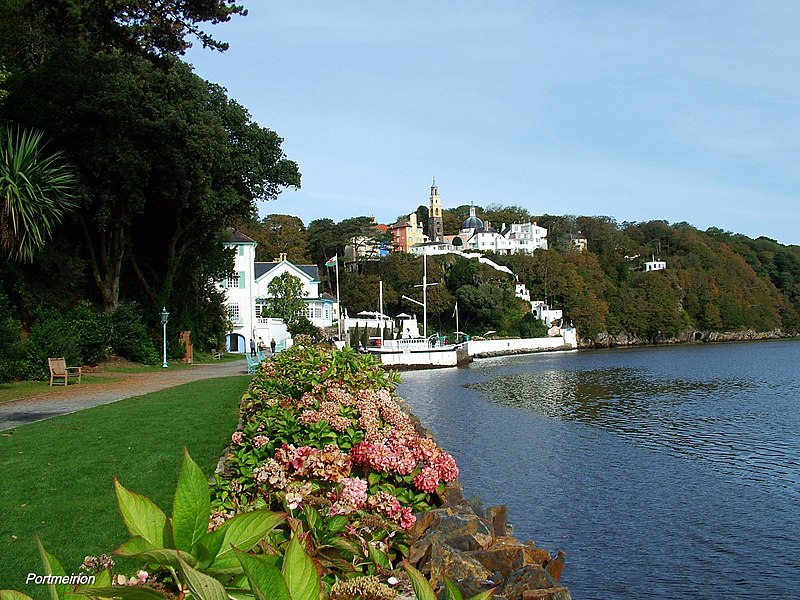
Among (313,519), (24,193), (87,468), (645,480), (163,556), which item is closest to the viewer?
(163,556)

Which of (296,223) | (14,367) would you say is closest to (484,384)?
(14,367)

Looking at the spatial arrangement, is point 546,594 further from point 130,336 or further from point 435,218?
point 435,218

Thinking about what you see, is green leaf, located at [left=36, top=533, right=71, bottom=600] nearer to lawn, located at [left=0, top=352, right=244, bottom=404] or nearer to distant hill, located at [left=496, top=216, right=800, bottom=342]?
lawn, located at [left=0, top=352, right=244, bottom=404]

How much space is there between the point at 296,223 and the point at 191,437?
88240 millimetres

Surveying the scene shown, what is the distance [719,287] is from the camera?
375ft

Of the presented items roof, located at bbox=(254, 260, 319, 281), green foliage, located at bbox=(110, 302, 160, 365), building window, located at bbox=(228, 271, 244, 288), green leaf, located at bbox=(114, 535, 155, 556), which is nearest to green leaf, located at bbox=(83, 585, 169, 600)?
green leaf, located at bbox=(114, 535, 155, 556)

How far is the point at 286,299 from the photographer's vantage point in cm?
6269

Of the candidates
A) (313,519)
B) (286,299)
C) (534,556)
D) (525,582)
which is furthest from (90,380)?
(286,299)

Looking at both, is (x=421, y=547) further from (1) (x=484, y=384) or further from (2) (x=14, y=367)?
(1) (x=484, y=384)

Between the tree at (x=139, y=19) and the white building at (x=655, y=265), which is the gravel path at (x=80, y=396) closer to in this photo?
the tree at (x=139, y=19)

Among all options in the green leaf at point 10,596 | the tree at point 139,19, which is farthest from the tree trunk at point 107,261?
the green leaf at point 10,596

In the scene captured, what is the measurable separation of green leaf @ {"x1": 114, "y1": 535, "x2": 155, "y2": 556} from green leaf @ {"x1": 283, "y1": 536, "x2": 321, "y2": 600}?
0.53 meters

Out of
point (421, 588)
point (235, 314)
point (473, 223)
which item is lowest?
point (421, 588)

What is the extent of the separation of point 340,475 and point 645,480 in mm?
10592
